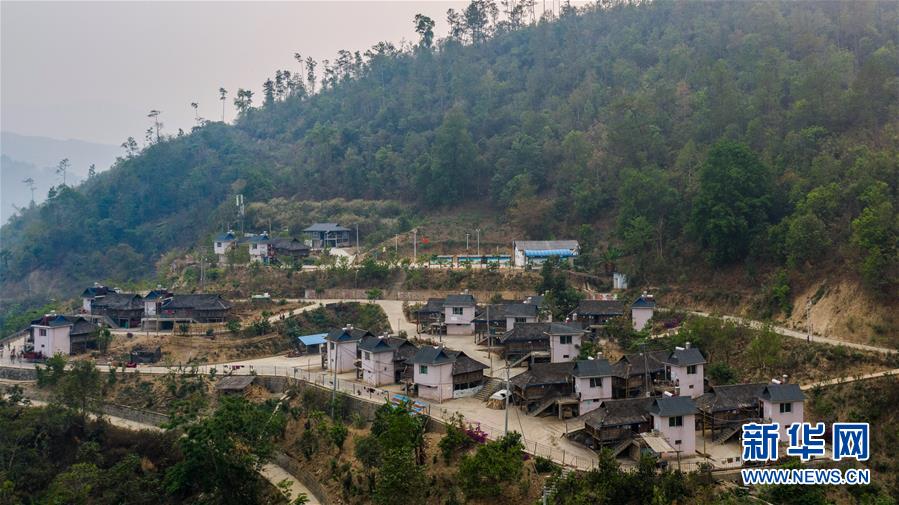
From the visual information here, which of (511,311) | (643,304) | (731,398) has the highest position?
(643,304)

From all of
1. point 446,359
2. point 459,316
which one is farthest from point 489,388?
point 459,316

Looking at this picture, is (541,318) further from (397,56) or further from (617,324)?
(397,56)

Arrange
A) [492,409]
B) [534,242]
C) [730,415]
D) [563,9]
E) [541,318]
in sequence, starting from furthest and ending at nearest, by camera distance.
A: [563,9]
[534,242]
[541,318]
[492,409]
[730,415]

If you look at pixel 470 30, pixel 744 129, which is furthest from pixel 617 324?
pixel 470 30

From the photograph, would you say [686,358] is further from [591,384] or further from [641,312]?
[641,312]

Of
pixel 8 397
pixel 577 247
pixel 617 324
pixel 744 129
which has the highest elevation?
pixel 744 129

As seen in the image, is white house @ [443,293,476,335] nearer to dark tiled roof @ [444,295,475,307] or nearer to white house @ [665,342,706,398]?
dark tiled roof @ [444,295,475,307]

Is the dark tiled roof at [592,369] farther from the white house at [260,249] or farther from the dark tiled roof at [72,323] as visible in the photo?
the white house at [260,249]
